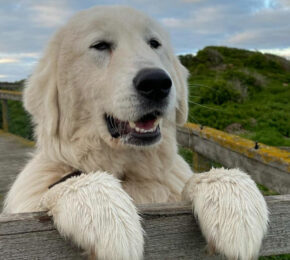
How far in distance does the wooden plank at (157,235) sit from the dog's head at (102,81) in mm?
765

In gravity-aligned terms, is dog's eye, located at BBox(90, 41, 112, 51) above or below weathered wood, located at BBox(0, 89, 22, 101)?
above

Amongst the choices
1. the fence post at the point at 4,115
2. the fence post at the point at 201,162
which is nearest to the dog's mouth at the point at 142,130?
the fence post at the point at 201,162

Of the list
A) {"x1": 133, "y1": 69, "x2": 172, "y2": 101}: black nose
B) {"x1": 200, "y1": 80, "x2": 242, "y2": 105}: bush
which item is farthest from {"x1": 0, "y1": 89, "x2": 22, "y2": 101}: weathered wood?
{"x1": 133, "y1": 69, "x2": 172, "y2": 101}: black nose

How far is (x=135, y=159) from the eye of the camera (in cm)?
250

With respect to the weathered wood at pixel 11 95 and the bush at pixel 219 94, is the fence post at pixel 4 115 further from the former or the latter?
the bush at pixel 219 94

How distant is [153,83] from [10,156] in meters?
5.50

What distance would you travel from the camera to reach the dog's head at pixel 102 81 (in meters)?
2.26

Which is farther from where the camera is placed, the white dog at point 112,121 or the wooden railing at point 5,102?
the wooden railing at point 5,102

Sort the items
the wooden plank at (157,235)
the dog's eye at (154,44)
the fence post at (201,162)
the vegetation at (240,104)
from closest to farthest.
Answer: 1. the wooden plank at (157,235)
2. the dog's eye at (154,44)
3. the fence post at (201,162)
4. the vegetation at (240,104)

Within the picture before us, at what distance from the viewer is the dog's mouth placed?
90.5 inches

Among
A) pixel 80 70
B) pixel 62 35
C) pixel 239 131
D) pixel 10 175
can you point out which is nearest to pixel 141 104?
pixel 80 70

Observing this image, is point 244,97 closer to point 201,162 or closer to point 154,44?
point 201,162

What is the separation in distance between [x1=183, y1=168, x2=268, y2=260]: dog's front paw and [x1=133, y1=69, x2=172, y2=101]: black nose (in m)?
0.62

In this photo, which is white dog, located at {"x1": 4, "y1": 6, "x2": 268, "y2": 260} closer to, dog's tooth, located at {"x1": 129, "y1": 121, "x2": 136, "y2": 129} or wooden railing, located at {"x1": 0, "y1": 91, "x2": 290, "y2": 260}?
dog's tooth, located at {"x1": 129, "y1": 121, "x2": 136, "y2": 129}
